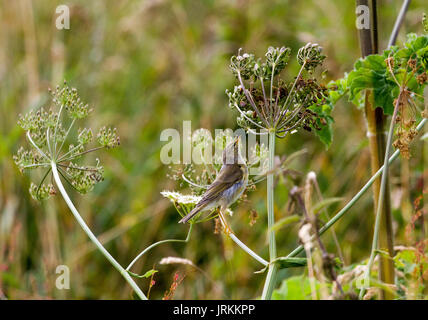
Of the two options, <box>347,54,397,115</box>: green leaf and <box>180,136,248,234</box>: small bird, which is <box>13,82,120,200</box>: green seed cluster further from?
<box>347,54,397,115</box>: green leaf

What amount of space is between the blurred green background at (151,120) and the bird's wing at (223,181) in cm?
173

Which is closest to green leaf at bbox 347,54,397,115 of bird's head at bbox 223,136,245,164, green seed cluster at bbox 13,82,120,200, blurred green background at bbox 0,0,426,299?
bird's head at bbox 223,136,245,164

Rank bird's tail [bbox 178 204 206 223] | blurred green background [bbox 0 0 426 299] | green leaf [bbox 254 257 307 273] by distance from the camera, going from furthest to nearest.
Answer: blurred green background [bbox 0 0 426 299]
bird's tail [bbox 178 204 206 223]
green leaf [bbox 254 257 307 273]

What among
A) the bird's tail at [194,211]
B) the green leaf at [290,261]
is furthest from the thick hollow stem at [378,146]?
the bird's tail at [194,211]

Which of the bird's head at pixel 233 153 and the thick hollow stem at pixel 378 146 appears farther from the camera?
the thick hollow stem at pixel 378 146

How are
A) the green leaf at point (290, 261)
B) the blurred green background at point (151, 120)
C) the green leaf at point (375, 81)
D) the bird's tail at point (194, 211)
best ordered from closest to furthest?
1. the green leaf at point (290, 261)
2. the bird's tail at point (194, 211)
3. the green leaf at point (375, 81)
4. the blurred green background at point (151, 120)

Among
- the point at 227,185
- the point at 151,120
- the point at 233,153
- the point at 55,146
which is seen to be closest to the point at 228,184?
the point at 227,185

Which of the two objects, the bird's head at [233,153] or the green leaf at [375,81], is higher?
the green leaf at [375,81]

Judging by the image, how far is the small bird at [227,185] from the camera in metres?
1.79

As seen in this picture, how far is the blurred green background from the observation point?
3.99 m

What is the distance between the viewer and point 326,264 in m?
1.36

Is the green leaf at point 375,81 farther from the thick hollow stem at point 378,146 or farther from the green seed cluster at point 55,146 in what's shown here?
the green seed cluster at point 55,146
